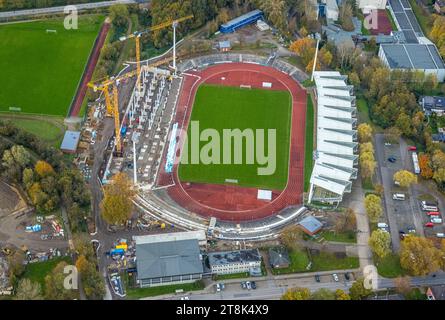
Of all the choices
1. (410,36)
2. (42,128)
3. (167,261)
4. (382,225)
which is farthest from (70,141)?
(410,36)

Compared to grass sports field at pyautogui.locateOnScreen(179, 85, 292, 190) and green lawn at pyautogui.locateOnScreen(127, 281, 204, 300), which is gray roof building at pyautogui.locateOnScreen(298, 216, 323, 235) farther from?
green lawn at pyautogui.locateOnScreen(127, 281, 204, 300)

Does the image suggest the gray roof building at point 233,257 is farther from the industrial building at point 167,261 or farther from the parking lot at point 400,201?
the parking lot at point 400,201

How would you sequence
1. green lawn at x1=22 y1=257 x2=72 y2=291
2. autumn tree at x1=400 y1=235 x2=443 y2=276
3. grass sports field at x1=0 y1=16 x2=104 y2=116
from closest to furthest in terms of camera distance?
green lawn at x1=22 y1=257 x2=72 y2=291, autumn tree at x1=400 y1=235 x2=443 y2=276, grass sports field at x1=0 y1=16 x2=104 y2=116

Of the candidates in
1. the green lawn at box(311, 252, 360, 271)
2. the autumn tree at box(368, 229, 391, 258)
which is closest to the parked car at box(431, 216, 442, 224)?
the autumn tree at box(368, 229, 391, 258)

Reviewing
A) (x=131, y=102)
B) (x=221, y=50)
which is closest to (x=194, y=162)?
(x=131, y=102)

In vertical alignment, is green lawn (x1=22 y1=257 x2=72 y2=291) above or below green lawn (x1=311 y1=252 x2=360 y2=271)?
above

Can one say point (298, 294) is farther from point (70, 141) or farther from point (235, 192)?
point (70, 141)
